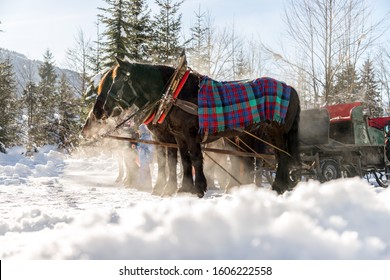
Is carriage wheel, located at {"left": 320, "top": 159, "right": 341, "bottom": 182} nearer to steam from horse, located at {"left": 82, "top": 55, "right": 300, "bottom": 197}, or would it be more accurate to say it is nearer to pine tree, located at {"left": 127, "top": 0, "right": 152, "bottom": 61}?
steam from horse, located at {"left": 82, "top": 55, "right": 300, "bottom": 197}

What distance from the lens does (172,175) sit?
18.4 ft

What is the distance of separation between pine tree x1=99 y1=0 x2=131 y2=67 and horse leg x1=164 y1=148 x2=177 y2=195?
1792cm

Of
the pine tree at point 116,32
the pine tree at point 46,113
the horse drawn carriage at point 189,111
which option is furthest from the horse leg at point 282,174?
the pine tree at point 46,113

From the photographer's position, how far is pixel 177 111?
4.99 m

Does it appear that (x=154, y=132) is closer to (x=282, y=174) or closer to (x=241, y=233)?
(x=282, y=174)

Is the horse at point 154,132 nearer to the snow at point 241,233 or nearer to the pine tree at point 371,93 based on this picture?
the snow at point 241,233

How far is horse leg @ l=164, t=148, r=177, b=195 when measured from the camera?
5.50m

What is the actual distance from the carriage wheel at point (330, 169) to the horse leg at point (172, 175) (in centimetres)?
322

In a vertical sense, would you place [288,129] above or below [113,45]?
below

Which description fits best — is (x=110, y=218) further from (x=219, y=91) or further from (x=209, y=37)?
(x=209, y=37)

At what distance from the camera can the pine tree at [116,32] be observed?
23078mm

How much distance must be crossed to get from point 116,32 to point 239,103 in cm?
2038

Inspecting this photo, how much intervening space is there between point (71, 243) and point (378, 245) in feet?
5.33

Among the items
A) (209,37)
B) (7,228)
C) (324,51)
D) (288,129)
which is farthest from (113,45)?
(7,228)
